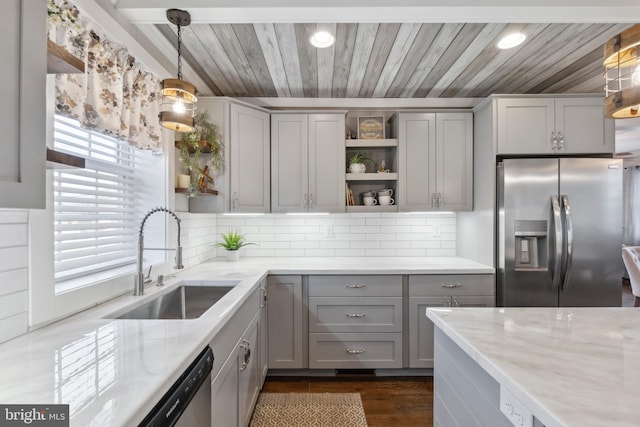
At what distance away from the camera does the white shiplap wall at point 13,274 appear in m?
1.05

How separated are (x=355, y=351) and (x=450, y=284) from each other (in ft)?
3.15

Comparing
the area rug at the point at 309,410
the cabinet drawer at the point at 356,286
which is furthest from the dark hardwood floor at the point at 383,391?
the cabinet drawer at the point at 356,286

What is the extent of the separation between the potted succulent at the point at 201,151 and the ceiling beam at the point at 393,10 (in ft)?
2.69

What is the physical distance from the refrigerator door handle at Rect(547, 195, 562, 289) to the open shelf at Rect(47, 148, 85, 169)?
2900 mm

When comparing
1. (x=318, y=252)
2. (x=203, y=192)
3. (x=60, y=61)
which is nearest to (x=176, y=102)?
(x=60, y=61)

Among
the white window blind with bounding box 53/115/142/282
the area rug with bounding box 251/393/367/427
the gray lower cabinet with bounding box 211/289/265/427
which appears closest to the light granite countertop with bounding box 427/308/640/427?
the gray lower cabinet with bounding box 211/289/265/427

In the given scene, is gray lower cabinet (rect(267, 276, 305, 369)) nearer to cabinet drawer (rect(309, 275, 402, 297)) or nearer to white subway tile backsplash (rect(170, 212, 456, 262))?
cabinet drawer (rect(309, 275, 402, 297))

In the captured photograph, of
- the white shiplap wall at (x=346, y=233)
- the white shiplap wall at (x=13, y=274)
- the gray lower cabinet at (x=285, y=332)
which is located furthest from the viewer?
the white shiplap wall at (x=346, y=233)

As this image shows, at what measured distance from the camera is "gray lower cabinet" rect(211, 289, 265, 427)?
130cm

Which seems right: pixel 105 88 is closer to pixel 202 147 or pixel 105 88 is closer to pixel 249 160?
pixel 202 147

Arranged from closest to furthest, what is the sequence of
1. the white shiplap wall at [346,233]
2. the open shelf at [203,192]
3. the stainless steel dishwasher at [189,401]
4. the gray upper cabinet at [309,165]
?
the stainless steel dishwasher at [189,401], the open shelf at [203,192], the gray upper cabinet at [309,165], the white shiplap wall at [346,233]

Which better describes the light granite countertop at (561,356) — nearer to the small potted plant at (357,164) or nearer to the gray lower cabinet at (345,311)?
the gray lower cabinet at (345,311)

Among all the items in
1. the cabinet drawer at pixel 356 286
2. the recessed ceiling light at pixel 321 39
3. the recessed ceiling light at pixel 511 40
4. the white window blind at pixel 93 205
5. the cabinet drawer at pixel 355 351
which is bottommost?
the cabinet drawer at pixel 355 351

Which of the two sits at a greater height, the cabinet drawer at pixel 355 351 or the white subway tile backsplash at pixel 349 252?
the white subway tile backsplash at pixel 349 252
